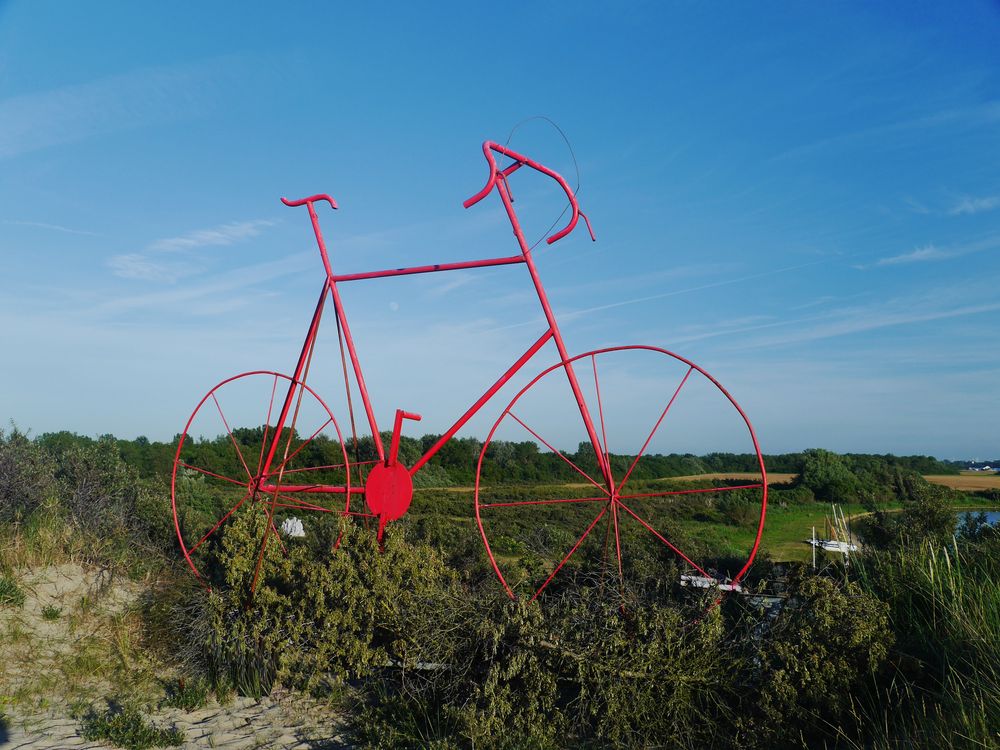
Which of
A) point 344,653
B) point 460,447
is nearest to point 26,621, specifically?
point 344,653

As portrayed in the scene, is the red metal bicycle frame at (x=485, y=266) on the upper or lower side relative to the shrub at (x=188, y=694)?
upper

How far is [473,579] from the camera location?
7.43m

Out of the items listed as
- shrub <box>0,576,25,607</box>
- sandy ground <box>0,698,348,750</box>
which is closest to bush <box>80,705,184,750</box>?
sandy ground <box>0,698,348,750</box>

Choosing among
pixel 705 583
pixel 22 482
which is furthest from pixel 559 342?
pixel 22 482

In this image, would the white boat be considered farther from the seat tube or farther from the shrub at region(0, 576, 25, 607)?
the shrub at region(0, 576, 25, 607)

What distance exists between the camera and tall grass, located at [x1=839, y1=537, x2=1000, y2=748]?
3758mm

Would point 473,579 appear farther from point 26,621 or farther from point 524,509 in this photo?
point 524,509

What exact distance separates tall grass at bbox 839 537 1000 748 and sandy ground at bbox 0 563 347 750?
359 centimetres

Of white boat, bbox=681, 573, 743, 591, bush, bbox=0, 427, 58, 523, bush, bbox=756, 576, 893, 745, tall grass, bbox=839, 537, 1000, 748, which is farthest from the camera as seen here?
bush, bbox=0, 427, 58, 523

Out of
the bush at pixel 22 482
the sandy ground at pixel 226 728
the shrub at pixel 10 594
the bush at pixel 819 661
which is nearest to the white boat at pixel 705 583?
the bush at pixel 819 661

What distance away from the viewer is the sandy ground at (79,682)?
541 centimetres

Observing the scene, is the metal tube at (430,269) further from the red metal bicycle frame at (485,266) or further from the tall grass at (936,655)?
the tall grass at (936,655)

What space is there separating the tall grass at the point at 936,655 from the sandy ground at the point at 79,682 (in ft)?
11.8

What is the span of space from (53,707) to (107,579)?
1972mm
